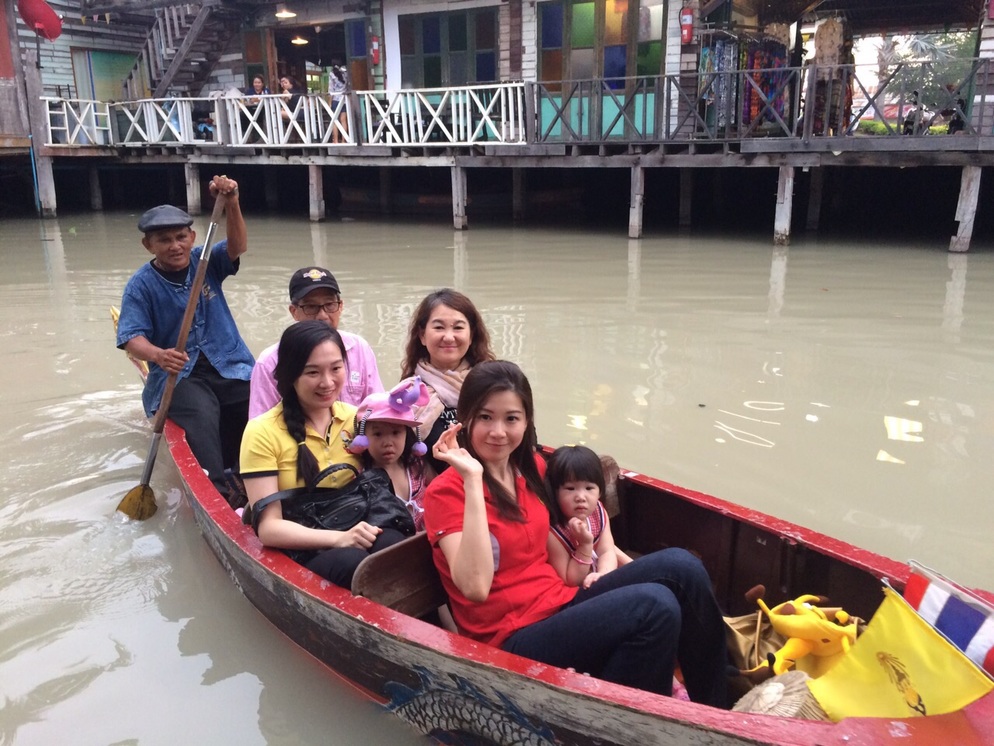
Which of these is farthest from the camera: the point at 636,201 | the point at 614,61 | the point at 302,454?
the point at 614,61

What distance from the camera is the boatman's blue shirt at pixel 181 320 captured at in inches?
160

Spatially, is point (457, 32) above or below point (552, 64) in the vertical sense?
above

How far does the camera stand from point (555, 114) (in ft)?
43.0

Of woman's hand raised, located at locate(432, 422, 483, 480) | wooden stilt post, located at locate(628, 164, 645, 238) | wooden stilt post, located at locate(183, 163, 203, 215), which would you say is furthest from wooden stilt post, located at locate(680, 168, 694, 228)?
woman's hand raised, located at locate(432, 422, 483, 480)

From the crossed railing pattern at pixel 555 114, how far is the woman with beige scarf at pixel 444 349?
8.39 metres

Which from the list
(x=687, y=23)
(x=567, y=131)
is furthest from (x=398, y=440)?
(x=687, y=23)

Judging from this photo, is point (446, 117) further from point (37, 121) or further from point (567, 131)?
point (37, 121)

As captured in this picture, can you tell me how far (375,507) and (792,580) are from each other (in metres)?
1.35

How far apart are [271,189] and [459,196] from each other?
6545mm

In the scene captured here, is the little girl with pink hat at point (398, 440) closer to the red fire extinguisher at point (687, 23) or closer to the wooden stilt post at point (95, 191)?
the red fire extinguisher at point (687, 23)

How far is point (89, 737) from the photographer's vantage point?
2.66m

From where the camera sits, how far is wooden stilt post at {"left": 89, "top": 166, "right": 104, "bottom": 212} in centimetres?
1806

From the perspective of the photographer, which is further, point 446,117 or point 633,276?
point 446,117

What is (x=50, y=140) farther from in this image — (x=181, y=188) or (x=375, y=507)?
(x=375, y=507)
